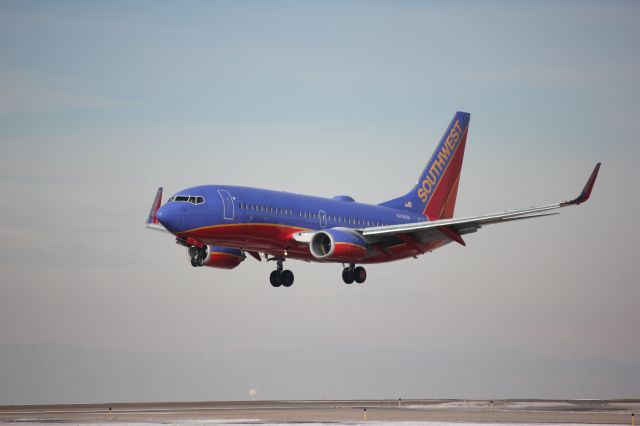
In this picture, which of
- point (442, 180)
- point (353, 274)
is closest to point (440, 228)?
point (353, 274)

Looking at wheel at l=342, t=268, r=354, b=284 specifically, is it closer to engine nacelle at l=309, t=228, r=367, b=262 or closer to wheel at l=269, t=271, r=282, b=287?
engine nacelle at l=309, t=228, r=367, b=262

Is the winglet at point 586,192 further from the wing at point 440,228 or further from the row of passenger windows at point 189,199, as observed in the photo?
the row of passenger windows at point 189,199

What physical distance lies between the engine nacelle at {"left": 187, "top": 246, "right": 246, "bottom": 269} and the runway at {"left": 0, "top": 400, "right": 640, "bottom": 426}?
9656 mm

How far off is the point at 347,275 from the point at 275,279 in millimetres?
5328

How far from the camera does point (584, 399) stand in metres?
73.6

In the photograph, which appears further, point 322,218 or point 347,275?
point 347,275

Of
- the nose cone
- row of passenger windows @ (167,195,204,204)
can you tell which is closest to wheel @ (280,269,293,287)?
row of passenger windows @ (167,195,204,204)

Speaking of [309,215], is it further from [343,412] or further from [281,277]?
[343,412]

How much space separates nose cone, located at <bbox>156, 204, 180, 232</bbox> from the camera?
212 ft

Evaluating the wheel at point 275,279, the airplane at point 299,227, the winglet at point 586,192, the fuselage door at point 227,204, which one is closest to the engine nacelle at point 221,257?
the airplane at point 299,227

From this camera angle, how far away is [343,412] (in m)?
60.5

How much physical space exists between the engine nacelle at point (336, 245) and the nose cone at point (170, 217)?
10.3 m

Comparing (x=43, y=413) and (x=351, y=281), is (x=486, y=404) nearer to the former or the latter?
(x=351, y=281)

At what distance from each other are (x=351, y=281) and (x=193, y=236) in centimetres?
1585
